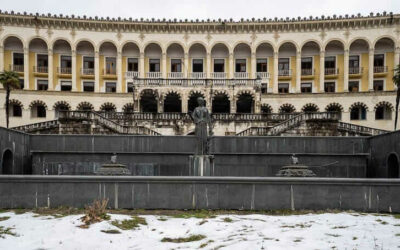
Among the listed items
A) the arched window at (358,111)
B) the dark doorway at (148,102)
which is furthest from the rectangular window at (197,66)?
the arched window at (358,111)

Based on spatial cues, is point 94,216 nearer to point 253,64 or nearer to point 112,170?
point 112,170

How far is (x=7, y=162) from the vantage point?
1812cm

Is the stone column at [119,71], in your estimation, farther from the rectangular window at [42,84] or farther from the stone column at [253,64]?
the stone column at [253,64]

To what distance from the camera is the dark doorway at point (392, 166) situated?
18.0m

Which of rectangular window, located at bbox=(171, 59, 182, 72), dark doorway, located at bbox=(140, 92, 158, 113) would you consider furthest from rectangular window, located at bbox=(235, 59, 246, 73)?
dark doorway, located at bbox=(140, 92, 158, 113)

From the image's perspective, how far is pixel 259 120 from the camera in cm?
3228

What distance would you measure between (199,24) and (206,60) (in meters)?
5.45

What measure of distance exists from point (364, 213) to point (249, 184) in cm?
375

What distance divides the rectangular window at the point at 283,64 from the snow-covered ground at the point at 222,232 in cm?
4547

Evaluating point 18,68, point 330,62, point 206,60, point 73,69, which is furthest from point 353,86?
point 18,68

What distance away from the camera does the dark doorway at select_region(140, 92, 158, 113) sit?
1676 inches

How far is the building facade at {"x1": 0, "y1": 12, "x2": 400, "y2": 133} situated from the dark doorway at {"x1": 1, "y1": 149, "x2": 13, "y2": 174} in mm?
28848

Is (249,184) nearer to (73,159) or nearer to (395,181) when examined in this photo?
(395,181)

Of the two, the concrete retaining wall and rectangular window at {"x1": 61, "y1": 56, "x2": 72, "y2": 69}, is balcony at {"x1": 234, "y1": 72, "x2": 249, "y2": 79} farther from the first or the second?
the concrete retaining wall
